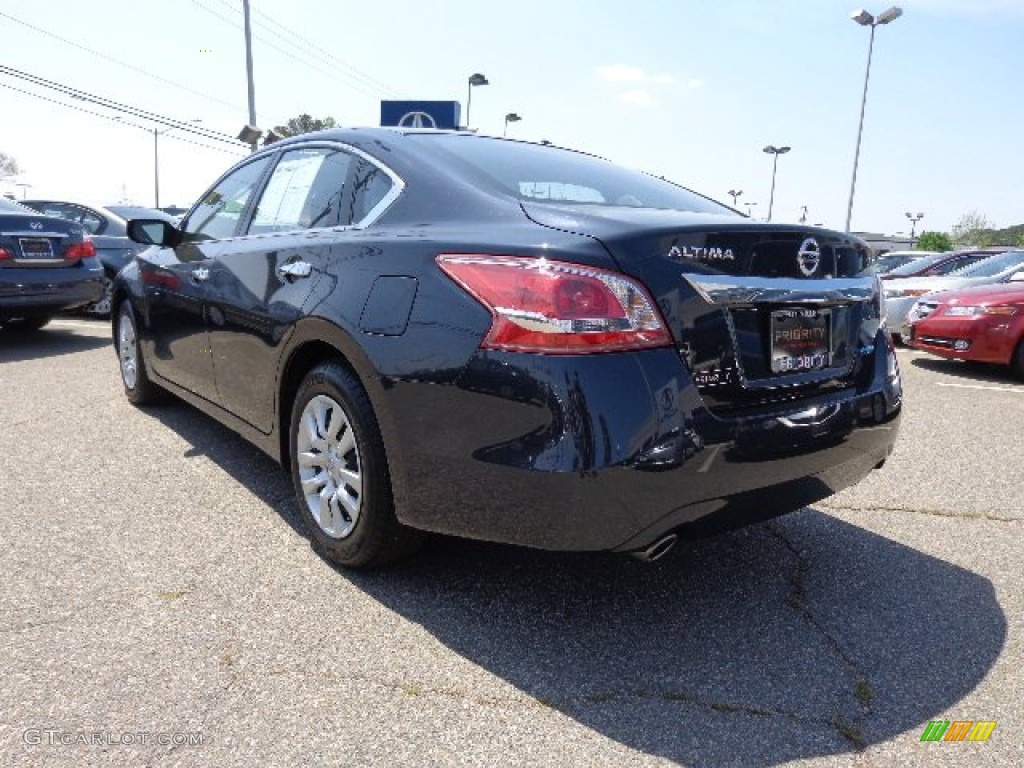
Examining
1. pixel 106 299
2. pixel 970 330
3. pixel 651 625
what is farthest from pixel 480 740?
pixel 106 299

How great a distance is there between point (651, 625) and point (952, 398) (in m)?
5.22

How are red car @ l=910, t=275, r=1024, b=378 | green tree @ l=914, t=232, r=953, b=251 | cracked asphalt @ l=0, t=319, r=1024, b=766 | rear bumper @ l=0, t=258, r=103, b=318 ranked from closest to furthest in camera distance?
cracked asphalt @ l=0, t=319, r=1024, b=766 → rear bumper @ l=0, t=258, r=103, b=318 → red car @ l=910, t=275, r=1024, b=378 → green tree @ l=914, t=232, r=953, b=251

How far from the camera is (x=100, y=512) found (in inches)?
128

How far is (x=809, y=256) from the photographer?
2.40 m

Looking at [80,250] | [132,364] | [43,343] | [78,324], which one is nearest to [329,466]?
[132,364]

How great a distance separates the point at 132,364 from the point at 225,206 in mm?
Result: 1646

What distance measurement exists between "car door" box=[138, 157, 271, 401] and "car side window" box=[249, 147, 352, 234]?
0.69ft

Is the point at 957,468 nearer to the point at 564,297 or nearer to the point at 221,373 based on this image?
the point at 564,297

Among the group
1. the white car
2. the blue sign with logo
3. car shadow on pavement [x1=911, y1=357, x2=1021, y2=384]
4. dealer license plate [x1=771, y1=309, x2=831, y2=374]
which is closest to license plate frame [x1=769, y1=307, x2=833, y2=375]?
dealer license plate [x1=771, y1=309, x2=831, y2=374]

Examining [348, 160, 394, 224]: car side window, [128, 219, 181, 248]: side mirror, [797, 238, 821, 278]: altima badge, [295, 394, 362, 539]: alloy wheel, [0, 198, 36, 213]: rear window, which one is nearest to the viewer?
[797, 238, 821, 278]: altima badge

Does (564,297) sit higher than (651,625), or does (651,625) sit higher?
(564,297)

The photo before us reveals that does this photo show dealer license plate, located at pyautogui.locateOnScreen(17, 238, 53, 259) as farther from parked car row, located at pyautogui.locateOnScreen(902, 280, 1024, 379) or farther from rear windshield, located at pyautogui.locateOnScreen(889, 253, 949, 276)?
rear windshield, located at pyautogui.locateOnScreen(889, 253, 949, 276)

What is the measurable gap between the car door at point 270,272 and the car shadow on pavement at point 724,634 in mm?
624

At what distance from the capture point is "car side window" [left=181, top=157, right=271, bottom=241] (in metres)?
3.71
